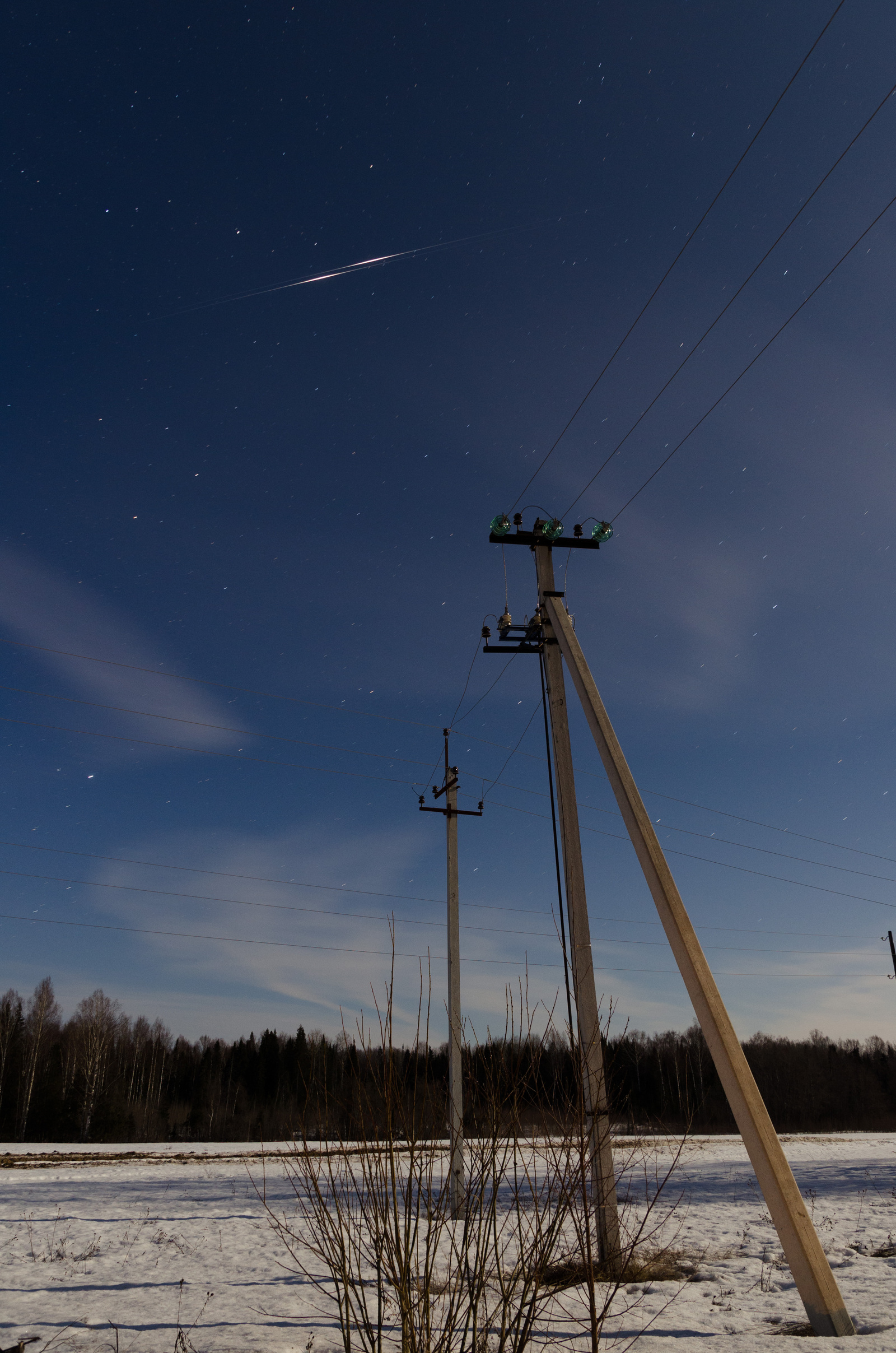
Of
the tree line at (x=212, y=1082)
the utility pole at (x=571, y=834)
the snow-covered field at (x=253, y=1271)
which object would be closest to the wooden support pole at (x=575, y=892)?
the utility pole at (x=571, y=834)

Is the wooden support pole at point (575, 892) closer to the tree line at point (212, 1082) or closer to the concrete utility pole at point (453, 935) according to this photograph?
the concrete utility pole at point (453, 935)

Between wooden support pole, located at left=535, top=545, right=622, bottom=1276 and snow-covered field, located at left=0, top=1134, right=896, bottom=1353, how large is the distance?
0.56 metres

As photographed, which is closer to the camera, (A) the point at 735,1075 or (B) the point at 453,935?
(A) the point at 735,1075

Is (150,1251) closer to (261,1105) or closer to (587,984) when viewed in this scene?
(587,984)

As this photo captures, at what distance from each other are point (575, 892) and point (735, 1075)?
2.98 m

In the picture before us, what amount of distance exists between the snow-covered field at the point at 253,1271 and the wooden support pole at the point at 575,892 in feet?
1.84

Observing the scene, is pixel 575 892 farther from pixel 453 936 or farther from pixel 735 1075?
pixel 453 936

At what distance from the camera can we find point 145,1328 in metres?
6.46

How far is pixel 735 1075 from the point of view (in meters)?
5.11

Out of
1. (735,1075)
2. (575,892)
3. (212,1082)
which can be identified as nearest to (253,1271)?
(575,892)

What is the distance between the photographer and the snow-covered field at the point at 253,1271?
19.4 feet

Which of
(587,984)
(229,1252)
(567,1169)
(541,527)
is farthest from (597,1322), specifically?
(229,1252)

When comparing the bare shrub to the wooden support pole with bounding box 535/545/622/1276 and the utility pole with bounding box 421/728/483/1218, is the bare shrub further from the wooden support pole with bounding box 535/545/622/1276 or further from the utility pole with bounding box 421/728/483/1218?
the utility pole with bounding box 421/728/483/1218

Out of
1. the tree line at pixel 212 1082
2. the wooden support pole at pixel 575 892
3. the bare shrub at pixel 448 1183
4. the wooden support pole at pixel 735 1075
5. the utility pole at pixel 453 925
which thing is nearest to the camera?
the bare shrub at pixel 448 1183
